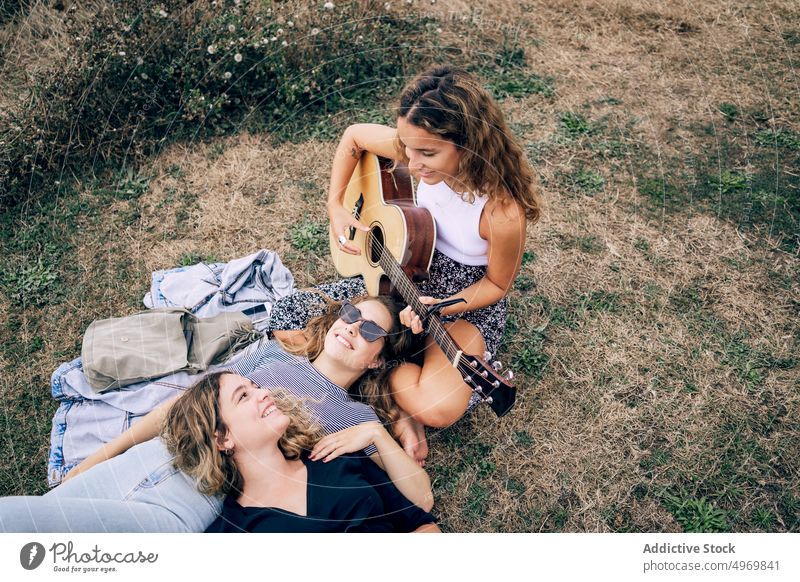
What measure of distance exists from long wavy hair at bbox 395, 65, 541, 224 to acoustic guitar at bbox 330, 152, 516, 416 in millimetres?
333

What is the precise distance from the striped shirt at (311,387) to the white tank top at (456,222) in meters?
0.85

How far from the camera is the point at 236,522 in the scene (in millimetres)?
2475

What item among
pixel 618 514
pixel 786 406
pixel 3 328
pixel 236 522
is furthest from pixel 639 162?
pixel 3 328

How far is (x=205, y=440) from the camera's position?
8.31 feet

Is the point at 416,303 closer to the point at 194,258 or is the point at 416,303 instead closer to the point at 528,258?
the point at 528,258

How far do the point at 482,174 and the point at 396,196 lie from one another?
0.73 m

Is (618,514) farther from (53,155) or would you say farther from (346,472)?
(53,155)

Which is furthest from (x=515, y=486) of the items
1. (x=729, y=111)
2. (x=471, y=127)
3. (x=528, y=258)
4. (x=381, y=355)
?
(x=729, y=111)

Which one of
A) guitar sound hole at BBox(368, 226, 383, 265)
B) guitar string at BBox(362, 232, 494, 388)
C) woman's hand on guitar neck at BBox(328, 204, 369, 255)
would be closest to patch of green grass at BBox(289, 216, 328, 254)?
woman's hand on guitar neck at BBox(328, 204, 369, 255)

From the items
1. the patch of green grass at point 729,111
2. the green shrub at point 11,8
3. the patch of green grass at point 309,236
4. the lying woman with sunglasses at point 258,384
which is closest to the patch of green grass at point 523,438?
the lying woman with sunglasses at point 258,384

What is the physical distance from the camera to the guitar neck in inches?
104

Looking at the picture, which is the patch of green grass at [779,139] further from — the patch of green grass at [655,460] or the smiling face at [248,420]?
the smiling face at [248,420]

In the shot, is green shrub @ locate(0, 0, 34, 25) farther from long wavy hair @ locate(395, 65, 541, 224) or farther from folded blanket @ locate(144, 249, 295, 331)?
long wavy hair @ locate(395, 65, 541, 224)

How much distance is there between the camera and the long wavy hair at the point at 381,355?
296 cm
